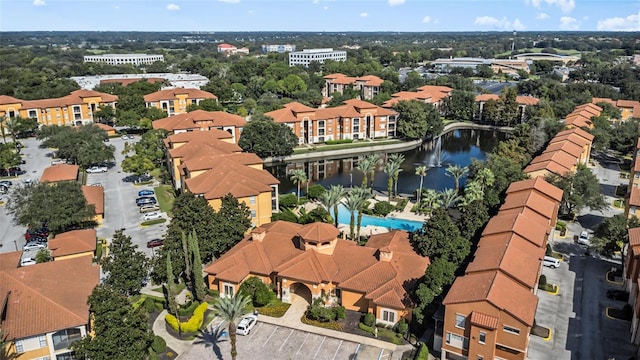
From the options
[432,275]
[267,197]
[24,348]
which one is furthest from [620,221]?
[24,348]

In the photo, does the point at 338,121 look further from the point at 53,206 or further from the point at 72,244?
the point at 72,244

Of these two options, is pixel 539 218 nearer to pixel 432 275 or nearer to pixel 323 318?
pixel 432 275

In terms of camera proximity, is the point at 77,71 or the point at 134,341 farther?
the point at 77,71

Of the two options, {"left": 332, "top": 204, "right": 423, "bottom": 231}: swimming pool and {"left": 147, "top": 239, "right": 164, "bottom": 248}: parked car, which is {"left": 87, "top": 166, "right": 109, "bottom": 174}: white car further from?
{"left": 332, "top": 204, "right": 423, "bottom": 231}: swimming pool

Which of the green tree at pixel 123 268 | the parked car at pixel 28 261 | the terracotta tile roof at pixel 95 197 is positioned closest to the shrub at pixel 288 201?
the terracotta tile roof at pixel 95 197

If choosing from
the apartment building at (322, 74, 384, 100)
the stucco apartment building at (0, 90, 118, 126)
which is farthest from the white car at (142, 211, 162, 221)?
the apartment building at (322, 74, 384, 100)

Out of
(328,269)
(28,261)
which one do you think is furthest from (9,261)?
(328,269)

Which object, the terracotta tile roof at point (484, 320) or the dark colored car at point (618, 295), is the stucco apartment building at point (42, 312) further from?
the dark colored car at point (618, 295)
